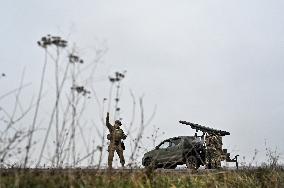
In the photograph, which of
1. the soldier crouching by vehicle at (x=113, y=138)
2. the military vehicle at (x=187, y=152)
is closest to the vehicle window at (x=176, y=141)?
the military vehicle at (x=187, y=152)

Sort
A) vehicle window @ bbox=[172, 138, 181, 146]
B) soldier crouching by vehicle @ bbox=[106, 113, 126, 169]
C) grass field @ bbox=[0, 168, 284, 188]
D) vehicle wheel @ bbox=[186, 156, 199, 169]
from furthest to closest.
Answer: vehicle window @ bbox=[172, 138, 181, 146] → vehicle wheel @ bbox=[186, 156, 199, 169] → soldier crouching by vehicle @ bbox=[106, 113, 126, 169] → grass field @ bbox=[0, 168, 284, 188]

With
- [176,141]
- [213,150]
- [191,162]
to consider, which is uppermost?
[176,141]

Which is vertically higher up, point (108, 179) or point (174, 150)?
point (174, 150)

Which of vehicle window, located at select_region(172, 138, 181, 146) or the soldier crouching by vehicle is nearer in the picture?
the soldier crouching by vehicle

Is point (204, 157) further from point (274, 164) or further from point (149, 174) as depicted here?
point (149, 174)

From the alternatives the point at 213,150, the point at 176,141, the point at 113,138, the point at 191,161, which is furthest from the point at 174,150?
the point at 113,138

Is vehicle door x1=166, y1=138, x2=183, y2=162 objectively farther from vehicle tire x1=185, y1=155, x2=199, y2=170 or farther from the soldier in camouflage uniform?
the soldier in camouflage uniform

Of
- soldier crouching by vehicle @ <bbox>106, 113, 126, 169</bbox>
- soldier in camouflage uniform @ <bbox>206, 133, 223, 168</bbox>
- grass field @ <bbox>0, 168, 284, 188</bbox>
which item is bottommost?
grass field @ <bbox>0, 168, 284, 188</bbox>

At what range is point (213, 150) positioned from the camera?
773 inches

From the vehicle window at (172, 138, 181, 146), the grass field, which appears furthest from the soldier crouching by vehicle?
the vehicle window at (172, 138, 181, 146)

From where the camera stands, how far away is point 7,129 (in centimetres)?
519

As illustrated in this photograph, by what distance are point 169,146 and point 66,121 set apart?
15462 millimetres

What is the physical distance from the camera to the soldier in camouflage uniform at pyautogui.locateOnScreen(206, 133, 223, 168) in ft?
61.7

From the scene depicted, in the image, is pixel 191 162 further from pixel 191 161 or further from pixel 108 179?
pixel 108 179
